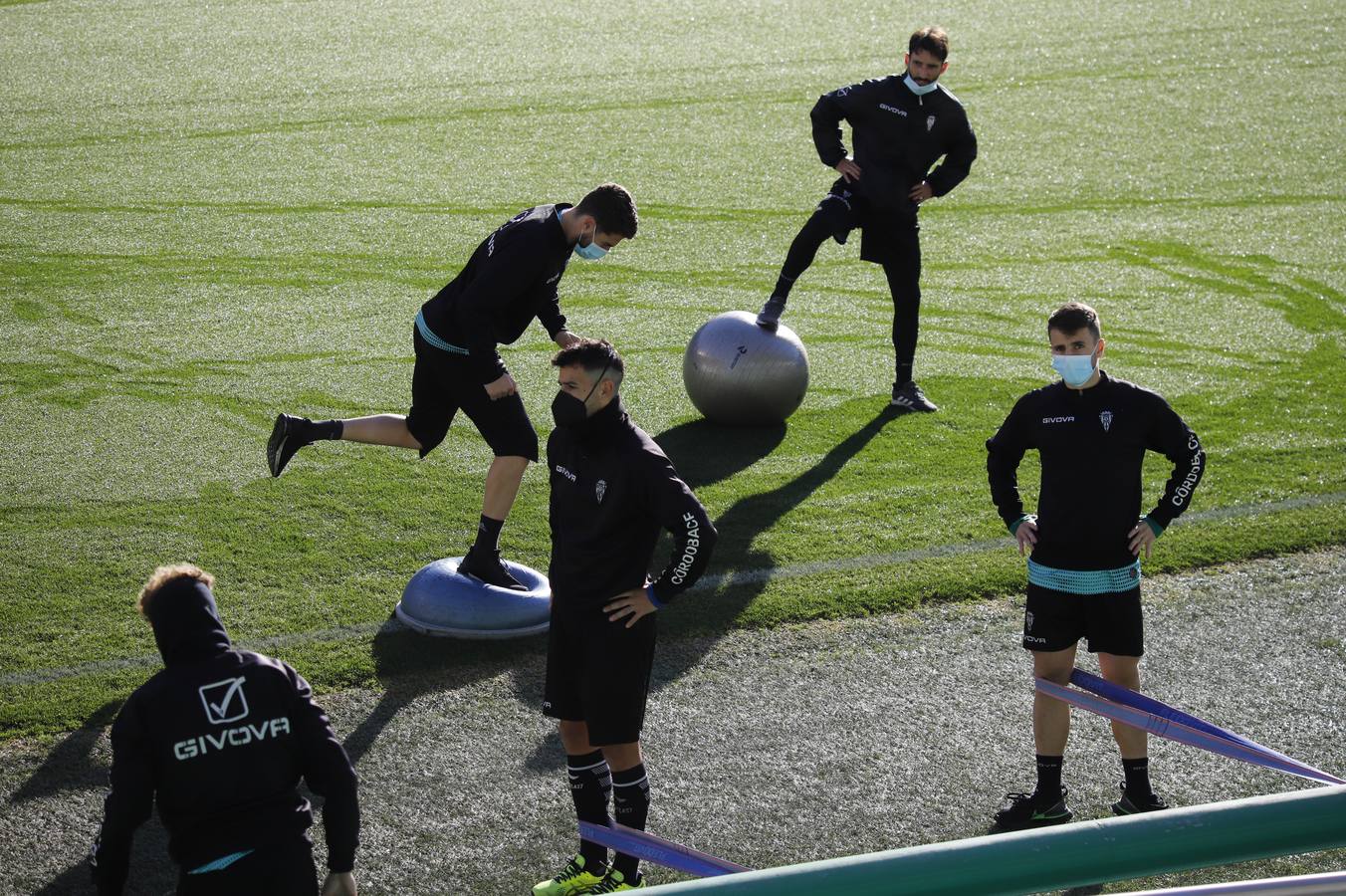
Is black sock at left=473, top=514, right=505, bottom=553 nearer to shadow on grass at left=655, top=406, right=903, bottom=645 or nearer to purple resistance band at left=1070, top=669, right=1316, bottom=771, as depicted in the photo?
shadow on grass at left=655, top=406, right=903, bottom=645

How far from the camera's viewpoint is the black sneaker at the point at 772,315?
968 centimetres

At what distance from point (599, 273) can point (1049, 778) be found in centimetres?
864

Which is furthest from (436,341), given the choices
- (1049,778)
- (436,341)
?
(1049,778)

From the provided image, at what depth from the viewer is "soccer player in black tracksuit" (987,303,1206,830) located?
5461 millimetres

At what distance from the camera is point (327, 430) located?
7.79m

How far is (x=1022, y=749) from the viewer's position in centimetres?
625

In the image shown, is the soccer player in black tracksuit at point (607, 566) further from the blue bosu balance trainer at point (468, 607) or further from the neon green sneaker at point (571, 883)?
the blue bosu balance trainer at point (468, 607)

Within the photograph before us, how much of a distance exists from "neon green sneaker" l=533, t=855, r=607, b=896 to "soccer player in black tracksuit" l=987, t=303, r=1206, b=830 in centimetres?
162

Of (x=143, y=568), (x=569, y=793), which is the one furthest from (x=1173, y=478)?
(x=143, y=568)

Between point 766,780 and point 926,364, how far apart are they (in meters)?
6.06

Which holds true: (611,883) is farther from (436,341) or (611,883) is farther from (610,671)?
(436,341)

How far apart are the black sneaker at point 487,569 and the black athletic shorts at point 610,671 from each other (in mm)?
2142

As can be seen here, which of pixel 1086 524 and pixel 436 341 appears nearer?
pixel 1086 524

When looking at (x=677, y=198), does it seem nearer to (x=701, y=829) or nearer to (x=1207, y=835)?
(x=701, y=829)
